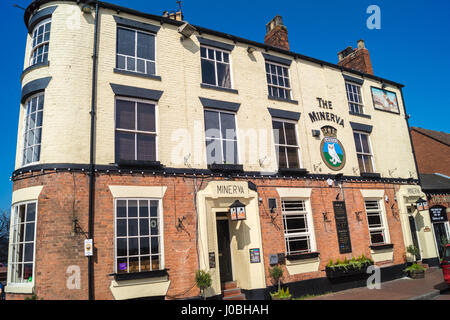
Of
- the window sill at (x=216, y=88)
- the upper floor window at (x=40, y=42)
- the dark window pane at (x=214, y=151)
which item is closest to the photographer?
the upper floor window at (x=40, y=42)

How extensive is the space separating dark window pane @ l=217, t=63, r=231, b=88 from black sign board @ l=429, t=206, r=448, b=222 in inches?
547

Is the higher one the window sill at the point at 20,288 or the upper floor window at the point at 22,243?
the upper floor window at the point at 22,243

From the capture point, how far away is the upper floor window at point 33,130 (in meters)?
9.84

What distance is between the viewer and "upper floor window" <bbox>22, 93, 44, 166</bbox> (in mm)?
9844

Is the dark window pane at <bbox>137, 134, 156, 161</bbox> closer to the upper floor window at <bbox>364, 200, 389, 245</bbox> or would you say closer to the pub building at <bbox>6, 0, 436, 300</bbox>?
the pub building at <bbox>6, 0, 436, 300</bbox>

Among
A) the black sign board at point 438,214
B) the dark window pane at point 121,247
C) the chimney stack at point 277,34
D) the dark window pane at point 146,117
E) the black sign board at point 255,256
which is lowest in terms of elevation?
the black sign board at point 255,256

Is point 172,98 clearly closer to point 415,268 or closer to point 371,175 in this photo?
point 371,175

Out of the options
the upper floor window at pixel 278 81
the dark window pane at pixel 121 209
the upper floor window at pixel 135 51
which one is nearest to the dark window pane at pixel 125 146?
the dark window pane at pixel 121 209

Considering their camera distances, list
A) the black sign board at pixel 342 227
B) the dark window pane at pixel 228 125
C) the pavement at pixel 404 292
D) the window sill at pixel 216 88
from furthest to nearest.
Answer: the black sign board at pixel 342 227 < the dark window pane at pixel 228 125 < the window sill at pixel 216 88 < the pavement at pixel 404 292

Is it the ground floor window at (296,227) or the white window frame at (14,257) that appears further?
the ground floor window at (296,227)

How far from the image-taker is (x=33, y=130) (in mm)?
10109

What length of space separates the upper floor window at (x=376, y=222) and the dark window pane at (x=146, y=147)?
1048 centimetres

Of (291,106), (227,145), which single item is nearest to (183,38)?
(227,145)

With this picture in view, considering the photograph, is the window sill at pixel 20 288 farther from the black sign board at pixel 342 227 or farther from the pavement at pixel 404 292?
the black sign board at pixel 342 227
